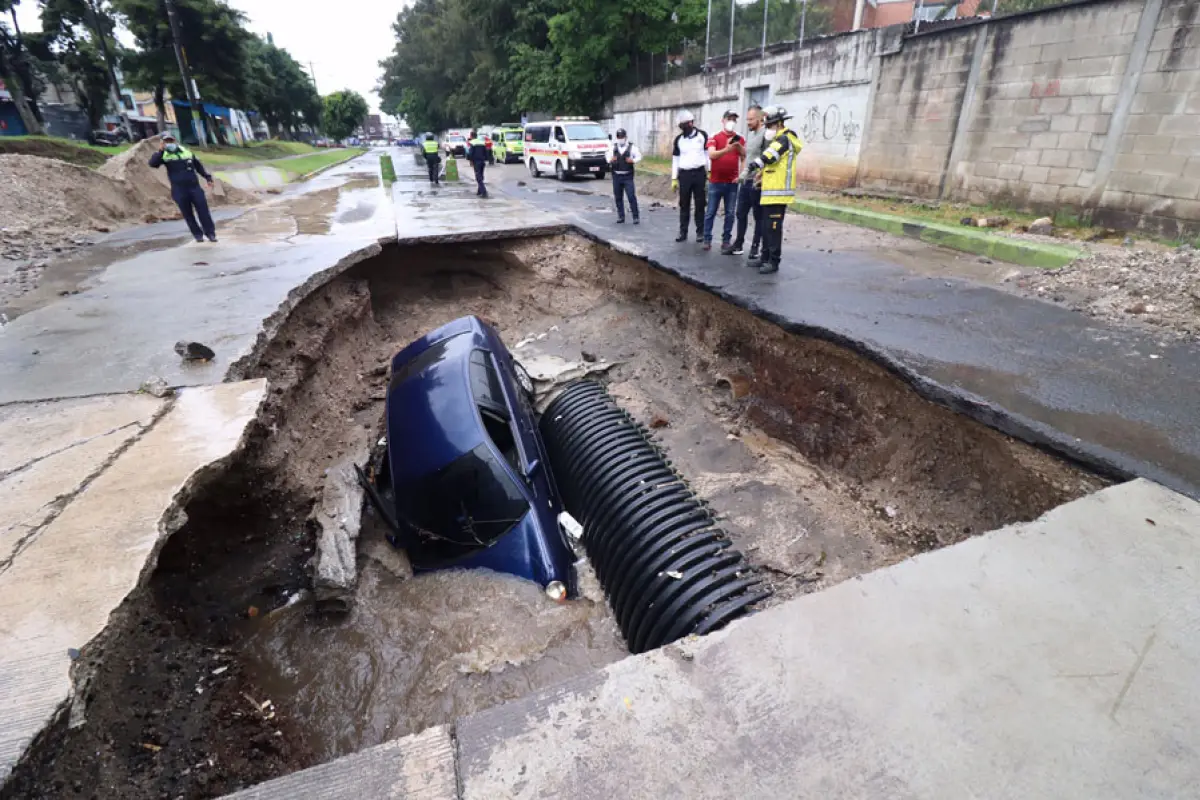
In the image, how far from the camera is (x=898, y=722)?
1.39 metres

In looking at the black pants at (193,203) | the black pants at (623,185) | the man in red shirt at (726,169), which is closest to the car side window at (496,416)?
the man in red shirt at (726,169)

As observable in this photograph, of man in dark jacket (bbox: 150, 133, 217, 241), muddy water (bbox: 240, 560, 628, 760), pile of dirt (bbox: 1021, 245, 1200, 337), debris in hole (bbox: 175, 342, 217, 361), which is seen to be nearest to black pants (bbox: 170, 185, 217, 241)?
man in dark jacket (bbox: 150, 133, 217, 241)

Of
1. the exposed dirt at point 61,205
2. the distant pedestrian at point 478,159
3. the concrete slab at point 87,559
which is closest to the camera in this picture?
the concrete slab at point 87,559

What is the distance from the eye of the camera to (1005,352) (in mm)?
3869

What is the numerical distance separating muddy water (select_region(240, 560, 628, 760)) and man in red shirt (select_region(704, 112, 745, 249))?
4.98 m

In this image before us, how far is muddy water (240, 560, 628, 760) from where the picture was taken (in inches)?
112

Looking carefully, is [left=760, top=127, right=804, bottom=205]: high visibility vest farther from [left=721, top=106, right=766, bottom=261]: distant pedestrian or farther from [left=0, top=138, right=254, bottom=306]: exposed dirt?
[left=0, top=138, right=254, bottom=306]: exposed dirt

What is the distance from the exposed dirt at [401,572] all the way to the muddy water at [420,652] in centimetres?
1

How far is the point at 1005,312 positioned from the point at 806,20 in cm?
1108

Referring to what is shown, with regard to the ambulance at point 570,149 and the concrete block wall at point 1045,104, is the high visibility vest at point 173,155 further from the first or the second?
the ambulance at point 570,149

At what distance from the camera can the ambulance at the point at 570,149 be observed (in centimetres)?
1747

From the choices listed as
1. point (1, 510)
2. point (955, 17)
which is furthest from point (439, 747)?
point (955, 17)

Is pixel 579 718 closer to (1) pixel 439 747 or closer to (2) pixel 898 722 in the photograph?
(1) pixel 439 747

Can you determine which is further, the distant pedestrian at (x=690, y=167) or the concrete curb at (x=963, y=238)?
the distant pedestrian at (x=690, y=167)
